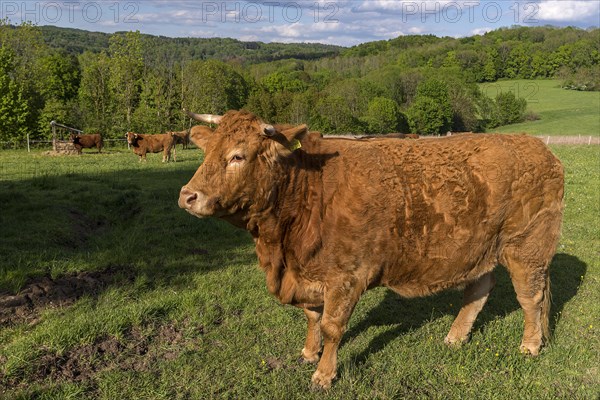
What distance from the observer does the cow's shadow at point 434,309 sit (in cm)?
532

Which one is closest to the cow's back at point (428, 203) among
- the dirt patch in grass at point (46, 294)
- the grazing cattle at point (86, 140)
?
the dirt patch in grass at point (46, 294)

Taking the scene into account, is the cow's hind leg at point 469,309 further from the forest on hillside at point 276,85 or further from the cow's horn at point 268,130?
the forest on hillside at point 276,85

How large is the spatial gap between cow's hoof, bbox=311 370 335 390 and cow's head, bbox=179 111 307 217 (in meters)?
1.79

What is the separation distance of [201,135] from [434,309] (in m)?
3.96

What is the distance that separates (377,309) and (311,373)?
1.81 m

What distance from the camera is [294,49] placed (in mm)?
178250

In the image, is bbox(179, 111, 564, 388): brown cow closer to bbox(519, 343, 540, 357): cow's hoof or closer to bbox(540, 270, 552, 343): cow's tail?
bbox(540, 270, 552, 343): cow's tail

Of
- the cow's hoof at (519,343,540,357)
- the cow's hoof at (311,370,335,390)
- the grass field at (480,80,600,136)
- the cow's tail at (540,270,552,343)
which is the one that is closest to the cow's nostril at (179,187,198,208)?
the cow's hoof at (311,370,335,390)

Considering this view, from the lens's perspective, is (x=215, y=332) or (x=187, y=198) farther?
(x=215, y=332)

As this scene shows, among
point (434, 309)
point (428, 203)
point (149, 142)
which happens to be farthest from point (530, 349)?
point (149, 142)

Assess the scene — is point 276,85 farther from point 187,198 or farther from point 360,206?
point 187,198

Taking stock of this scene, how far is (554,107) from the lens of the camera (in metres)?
69.7

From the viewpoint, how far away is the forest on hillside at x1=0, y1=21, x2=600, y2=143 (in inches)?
1817

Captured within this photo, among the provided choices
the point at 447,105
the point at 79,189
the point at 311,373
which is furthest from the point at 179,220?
the point at 447,105
